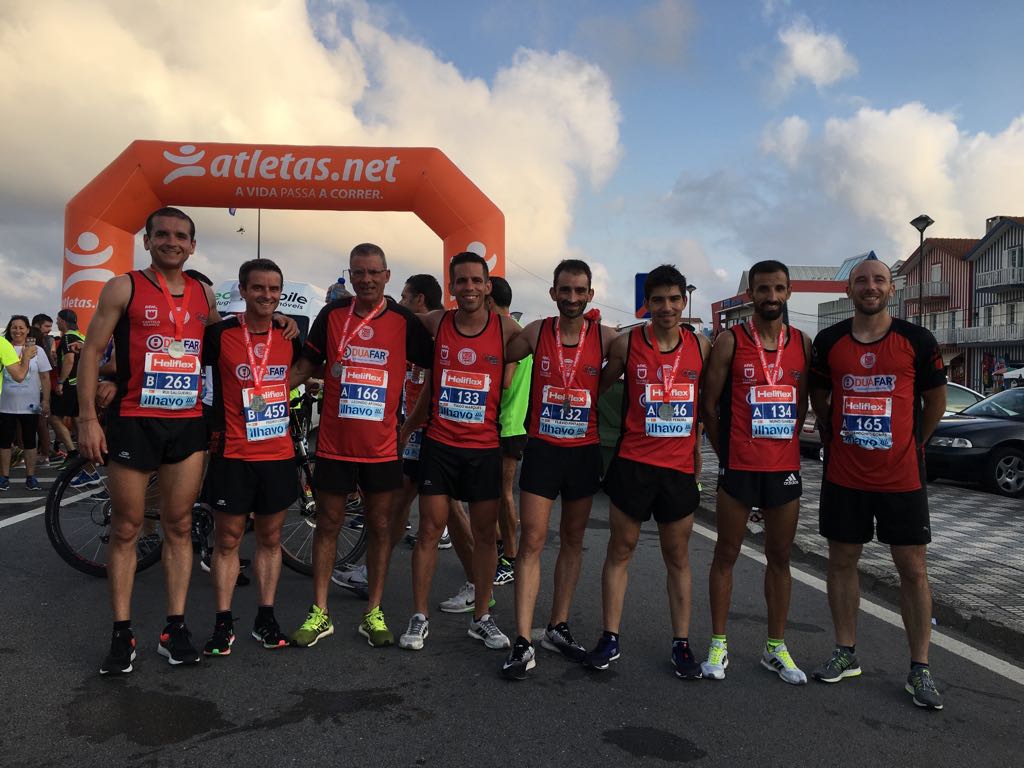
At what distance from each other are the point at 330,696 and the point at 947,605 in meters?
3.55

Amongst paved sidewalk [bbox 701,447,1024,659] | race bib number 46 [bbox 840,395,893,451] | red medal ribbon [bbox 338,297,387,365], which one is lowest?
paved sidewalk [bbox 701,447,1024,659]

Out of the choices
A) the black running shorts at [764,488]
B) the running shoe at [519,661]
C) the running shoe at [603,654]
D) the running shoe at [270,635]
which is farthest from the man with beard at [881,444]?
the running shoe at [270,635]

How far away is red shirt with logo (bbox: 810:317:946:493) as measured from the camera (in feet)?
11.8

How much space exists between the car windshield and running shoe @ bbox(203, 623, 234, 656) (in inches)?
408

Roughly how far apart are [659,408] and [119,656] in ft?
8.83

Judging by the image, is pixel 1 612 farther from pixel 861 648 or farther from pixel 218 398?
pixel 861 648

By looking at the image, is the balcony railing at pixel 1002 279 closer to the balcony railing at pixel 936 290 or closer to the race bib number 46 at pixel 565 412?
the balcony railing at pixel 936 290

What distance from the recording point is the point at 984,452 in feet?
32.7

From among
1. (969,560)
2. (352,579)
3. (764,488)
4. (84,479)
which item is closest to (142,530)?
(84,479)

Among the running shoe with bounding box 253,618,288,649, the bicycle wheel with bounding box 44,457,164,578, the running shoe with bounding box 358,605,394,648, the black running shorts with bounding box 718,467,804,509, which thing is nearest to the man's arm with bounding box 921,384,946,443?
the black running shorts with bounding box 718,467,804,509

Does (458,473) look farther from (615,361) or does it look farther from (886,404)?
(886,404)

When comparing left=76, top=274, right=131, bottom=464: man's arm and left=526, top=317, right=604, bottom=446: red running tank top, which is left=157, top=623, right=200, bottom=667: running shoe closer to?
left=76, top=274, right=131, bottom=464: man's arm

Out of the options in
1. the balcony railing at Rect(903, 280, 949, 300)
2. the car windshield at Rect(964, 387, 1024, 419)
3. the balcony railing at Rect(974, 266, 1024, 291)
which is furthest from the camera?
the balcony railing at Rect(903, 280, 949, 300)

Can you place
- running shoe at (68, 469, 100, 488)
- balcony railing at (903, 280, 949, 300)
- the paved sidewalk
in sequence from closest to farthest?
the paved sidewalk
running shoe at (68, 469, 100, 488)
balcony railing at (903, 280, 949, 300)
